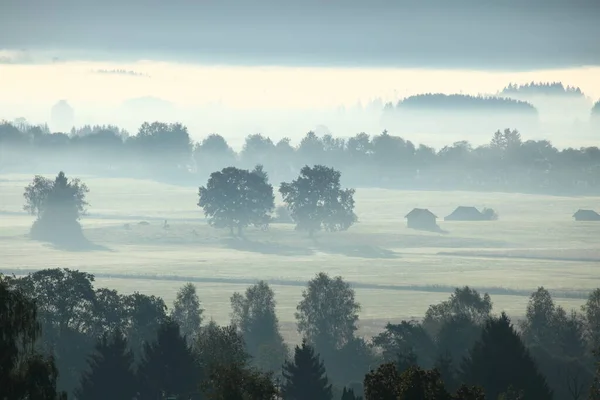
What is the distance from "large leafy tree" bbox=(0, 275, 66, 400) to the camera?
148 ft

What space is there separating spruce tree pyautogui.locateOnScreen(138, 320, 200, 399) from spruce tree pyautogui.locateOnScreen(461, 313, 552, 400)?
1451cm

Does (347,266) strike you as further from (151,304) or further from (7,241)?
(151,304)

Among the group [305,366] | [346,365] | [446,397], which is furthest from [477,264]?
[446,397]

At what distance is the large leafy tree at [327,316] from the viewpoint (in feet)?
340

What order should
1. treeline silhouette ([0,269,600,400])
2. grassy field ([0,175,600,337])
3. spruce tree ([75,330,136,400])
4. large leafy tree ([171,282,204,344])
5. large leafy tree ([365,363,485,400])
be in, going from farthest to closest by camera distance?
1. grassy field ([0,175,600,337])
2. large leafy tree ([171,282,204,344])
3. spruce tree ([75,330,136,400])
4. treeline silhouette ([0,269,600,400])
5. large leafy tree ([365,363,485,400])

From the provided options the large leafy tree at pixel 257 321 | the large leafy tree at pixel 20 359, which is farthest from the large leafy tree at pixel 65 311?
the large leafy tree at pixel 20 359

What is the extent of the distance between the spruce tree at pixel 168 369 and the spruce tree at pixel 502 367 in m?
14.5

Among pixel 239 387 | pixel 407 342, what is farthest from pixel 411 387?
pixel 407 342

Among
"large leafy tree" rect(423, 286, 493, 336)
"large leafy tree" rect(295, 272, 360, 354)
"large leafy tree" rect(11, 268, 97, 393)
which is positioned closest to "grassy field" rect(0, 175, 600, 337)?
"large leafy tree" rect(295, 272, 360, 354)

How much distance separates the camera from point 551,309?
10275 cm

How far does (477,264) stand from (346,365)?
256 ft

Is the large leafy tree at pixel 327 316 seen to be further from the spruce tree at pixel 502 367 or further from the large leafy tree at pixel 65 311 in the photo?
the spruce tree at pixel 502 367

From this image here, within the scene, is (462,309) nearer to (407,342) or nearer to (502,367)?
(407,342)

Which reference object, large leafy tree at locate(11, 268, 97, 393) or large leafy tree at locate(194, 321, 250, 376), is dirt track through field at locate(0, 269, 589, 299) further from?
large leafy tree at locate(194, 321, 250, 376)
